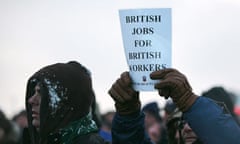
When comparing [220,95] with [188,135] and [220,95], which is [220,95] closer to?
[220,95]

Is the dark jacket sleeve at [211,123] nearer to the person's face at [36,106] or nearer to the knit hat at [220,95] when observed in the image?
the person's face at [36,106]

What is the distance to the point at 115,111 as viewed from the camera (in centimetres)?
371

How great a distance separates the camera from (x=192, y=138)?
4230 millimetres

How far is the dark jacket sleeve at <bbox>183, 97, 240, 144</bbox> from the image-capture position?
320 centimetres

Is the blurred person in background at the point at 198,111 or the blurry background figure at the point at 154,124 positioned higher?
the blurred person in background at the point at 198,111

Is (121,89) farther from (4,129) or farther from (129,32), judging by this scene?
(4,129)

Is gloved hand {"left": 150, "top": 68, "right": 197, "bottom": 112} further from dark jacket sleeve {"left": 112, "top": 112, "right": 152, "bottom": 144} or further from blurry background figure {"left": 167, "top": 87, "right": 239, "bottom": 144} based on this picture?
blurry background figure {"left": 167, "top": 87, "right": 239, "bottom": 144}

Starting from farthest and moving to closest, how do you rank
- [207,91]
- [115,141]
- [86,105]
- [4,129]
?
[4,129], [207,91], [86,105], [115,141]

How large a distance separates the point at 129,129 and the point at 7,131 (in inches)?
147

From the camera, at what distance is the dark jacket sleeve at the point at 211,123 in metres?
3.20

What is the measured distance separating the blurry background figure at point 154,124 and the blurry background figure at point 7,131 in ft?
4.48

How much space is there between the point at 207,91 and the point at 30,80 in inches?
57.2

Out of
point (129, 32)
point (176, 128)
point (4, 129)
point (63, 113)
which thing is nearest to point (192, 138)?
point (176, 128)

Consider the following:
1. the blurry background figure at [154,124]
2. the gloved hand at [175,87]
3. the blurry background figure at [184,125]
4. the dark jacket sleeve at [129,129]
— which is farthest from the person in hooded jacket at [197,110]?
the blurry background figure at [154,124]
